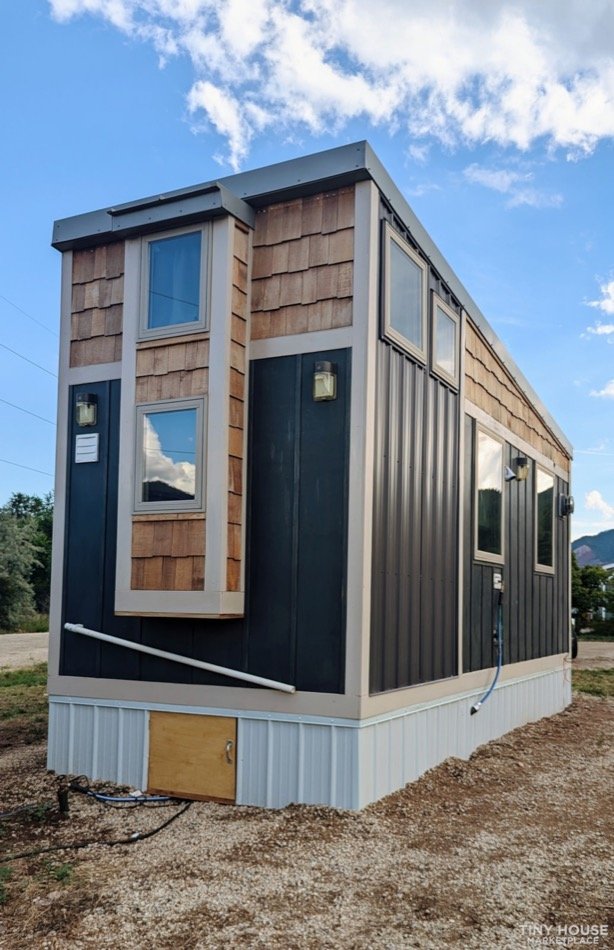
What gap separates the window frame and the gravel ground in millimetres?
1871

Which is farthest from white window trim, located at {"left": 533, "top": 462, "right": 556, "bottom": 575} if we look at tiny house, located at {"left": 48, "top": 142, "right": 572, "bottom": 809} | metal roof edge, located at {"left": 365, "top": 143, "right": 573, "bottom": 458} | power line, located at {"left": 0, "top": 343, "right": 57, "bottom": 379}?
power line, located at {"left": 0, "top": 343, "right": 57, "bottom": 379}

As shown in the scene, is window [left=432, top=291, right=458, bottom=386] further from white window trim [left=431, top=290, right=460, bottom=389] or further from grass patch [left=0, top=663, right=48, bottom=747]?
grass patch [left=0, top=663, right=48, bottom=747]

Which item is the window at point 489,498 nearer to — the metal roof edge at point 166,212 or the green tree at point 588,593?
the metal roof edge at point 166,212

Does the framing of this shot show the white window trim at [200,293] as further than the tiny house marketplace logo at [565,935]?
Yes

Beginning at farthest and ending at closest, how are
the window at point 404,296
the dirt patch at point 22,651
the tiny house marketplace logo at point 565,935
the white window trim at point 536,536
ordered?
the dirt patch at point 22,651 < the white window trim at point 536,536 < the window at point 404,296 < the tiny house marketplace logo at point 565,935

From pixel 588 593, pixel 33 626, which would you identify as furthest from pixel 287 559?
pixel 33 626

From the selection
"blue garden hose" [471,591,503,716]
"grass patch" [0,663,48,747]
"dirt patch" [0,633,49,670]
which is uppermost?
"blue garden hose" [471,591,503,716]

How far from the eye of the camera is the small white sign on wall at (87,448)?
19.8 feet

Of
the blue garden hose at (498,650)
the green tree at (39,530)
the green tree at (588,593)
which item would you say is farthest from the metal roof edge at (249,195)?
the green tree at (39,530)

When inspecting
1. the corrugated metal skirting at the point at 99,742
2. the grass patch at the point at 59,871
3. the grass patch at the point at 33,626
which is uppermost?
the corrugated metal skirting at the point at 99,742

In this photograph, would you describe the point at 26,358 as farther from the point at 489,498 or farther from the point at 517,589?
the point at 489,498

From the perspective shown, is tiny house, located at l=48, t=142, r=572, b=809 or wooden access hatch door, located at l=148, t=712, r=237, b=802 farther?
wooden access hatch door, located at l=148, t=712, r=237, b=802

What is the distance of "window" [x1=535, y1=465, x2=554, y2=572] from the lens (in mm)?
9422

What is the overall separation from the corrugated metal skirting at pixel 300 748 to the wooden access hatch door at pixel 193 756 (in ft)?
0.18
